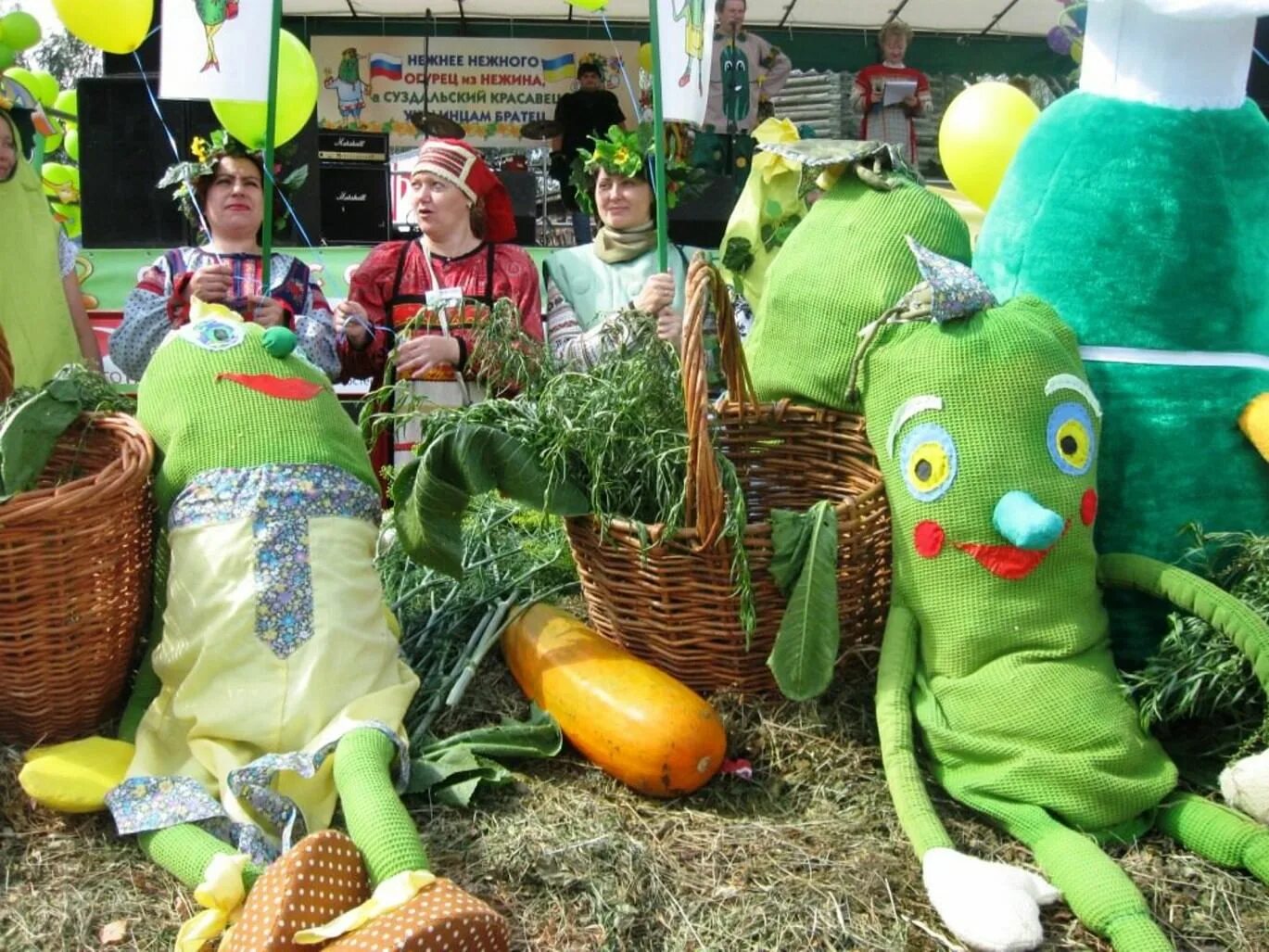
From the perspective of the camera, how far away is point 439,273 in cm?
319

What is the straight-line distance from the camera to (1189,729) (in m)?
1.96

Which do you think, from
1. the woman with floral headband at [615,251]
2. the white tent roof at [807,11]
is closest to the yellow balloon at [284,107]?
the woman with floral headband at [615,251]

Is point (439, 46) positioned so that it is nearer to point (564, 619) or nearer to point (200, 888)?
point (564, 619)

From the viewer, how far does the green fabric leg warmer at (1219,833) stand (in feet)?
5.42

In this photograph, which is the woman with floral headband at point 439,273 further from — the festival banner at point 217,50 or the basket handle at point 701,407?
the basket handle at point 701,407

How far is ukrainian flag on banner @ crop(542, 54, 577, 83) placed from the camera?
8.62m

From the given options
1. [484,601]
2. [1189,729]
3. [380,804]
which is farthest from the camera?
[484,601]

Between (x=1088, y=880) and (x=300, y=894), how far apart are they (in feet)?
3.22

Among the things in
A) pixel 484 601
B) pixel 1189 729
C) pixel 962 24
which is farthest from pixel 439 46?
pixel 1189 729

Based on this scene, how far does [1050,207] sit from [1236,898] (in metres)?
1.12

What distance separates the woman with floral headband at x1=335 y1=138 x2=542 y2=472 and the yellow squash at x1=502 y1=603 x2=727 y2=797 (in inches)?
41.9

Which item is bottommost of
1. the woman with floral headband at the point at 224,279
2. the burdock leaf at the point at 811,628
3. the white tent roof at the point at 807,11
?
the burdock leaf at the point at 811,628

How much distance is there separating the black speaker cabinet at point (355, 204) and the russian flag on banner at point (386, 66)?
184cm

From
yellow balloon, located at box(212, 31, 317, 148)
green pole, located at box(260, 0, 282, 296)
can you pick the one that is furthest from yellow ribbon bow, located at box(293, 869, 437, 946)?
yellow balloon, located at box(212, 31, 317, 148)
